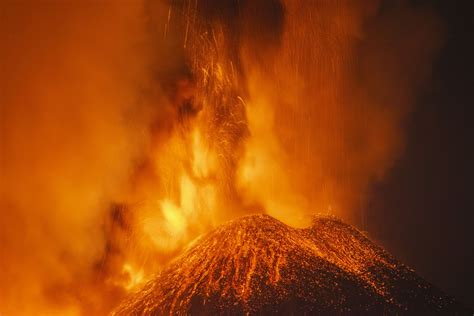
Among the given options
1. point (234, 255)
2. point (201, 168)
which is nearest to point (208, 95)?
point (201, 168)

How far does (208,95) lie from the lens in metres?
Answer: 17.5

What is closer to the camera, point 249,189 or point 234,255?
point 234,255

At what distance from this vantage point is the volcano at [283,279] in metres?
10.3

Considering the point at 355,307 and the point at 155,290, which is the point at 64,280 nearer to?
the point at 155,290

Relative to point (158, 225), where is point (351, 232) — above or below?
below

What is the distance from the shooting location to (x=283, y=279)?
11.0 m

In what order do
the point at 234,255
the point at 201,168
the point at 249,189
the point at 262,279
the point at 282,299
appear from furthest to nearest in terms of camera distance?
the point at 249,189 < the point at 201,168 < the point at 234,255 < the point at 262,279 < the point at 282,299

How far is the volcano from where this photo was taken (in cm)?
1028

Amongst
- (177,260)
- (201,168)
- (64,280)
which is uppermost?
(201,168)

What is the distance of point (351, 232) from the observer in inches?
620

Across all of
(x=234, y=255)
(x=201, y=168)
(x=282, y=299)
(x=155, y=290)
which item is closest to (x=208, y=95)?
(x=201, y=168)

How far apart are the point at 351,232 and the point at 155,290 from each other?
23.9 ft

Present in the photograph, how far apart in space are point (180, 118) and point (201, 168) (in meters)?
2.05

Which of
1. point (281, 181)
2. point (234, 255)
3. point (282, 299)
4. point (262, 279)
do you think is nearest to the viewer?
Answer: point (282, 299)
